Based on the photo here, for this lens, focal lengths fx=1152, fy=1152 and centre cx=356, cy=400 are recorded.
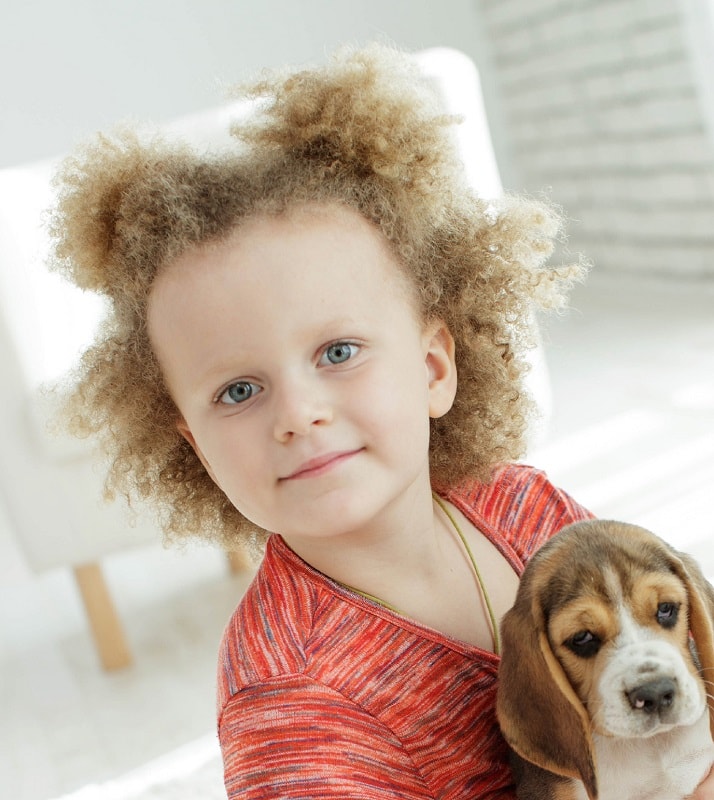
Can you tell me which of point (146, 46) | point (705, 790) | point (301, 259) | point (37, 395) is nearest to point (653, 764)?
point (705, 790)

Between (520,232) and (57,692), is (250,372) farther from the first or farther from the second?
(57,692)

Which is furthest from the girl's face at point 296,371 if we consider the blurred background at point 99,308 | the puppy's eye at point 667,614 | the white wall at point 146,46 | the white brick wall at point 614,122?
the white wall at point 146,46

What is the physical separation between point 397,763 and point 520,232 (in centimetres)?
54

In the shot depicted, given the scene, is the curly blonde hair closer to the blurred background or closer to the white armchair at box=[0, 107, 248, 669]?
the blurred background

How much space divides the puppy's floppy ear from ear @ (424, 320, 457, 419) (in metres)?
0.25

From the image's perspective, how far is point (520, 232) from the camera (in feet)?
3.91

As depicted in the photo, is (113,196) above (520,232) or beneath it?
above

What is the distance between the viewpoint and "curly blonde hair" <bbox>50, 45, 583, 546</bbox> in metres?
1.04

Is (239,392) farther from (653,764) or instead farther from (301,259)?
(653,764)

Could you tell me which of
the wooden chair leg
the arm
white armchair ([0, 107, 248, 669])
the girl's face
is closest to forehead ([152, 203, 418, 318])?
the girl's face

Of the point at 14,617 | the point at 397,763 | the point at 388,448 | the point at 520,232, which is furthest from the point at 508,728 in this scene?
the point at 14,617

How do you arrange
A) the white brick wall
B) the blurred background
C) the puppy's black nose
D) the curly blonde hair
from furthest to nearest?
the white brick wall → the blurred background → the curly blonde hair → the puppy's black nose

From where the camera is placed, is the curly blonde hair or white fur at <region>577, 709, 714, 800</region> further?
the curly blonde hair

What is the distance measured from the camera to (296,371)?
94 centimetres
